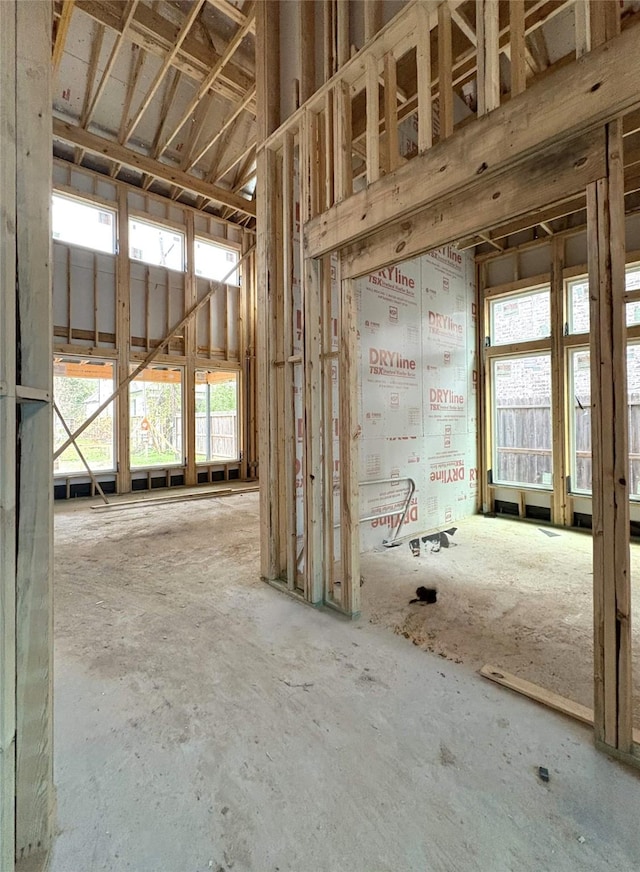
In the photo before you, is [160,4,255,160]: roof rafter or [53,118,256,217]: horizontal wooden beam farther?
[53,118,256,217]: horizontal wooden beam

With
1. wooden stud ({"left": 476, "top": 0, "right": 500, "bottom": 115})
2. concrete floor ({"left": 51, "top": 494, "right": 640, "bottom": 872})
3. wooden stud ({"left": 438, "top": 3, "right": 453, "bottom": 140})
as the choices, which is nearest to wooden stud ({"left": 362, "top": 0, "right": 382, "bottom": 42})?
wooden stud ({"left": 438, "top": 3, "right": 453, "bottom": 140})

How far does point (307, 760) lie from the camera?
171cm

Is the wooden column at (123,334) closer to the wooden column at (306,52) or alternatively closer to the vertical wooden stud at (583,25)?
the wooden column at (306,52)

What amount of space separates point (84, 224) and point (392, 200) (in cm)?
771

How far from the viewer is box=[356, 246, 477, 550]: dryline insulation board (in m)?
4.77

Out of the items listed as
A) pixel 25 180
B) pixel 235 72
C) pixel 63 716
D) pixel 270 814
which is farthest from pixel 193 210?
pixel 270 814

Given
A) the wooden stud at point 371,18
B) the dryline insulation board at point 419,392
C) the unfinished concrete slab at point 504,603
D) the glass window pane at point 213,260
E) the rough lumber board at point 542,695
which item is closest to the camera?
the rough lumber board at point 542,695

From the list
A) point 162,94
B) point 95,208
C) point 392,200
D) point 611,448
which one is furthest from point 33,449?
point 162,94

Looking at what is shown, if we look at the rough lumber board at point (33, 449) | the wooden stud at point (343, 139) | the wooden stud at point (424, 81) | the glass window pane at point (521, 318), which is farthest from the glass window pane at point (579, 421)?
the rough lumber board at point (33, 449)

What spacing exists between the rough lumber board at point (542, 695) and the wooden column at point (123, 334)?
25.3ft

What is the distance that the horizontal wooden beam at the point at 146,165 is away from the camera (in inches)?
270

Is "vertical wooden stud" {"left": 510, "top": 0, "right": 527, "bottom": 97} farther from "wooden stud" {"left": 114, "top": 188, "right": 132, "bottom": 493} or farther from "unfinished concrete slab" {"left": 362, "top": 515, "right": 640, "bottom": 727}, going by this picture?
"wooden stud" {"left": 114, "top": 188, "right": 132, "bottom": 493}

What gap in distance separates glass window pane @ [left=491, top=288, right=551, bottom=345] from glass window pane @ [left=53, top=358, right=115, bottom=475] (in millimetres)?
7332

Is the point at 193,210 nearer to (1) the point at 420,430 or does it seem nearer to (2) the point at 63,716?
(1) the point at 420,430
